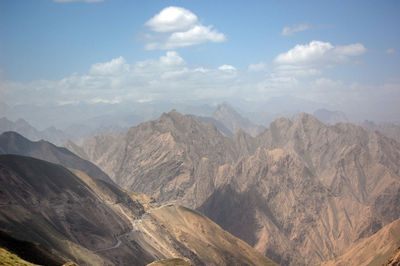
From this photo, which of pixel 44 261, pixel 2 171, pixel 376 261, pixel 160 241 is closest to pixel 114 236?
pixel 160 241

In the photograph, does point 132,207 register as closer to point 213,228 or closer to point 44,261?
point 213,228

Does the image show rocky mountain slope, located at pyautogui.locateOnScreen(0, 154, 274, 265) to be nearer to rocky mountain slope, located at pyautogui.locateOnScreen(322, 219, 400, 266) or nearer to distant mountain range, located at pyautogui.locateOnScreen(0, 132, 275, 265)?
distant mountain range, located at pyautogui.locateOnScreen(0, 132, 275, 265)

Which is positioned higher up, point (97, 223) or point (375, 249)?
point (97, 223)

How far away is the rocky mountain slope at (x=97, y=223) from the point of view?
113500mm

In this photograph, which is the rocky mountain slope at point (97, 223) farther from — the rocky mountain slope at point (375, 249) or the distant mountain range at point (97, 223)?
the rocky mountain slope at point (375, 249)

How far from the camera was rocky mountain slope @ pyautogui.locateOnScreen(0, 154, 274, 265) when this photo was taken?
11350cm

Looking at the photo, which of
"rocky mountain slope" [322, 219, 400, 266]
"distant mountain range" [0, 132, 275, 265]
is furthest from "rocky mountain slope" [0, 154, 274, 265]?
"rocky mountain slope" [322, 219, 400, 266]

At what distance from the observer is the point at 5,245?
57750 mm

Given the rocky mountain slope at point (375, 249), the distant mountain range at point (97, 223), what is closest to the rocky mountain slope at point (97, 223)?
the distant mountain range at point (97, 223)

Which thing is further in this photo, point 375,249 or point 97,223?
point 375,249

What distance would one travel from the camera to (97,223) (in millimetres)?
139000

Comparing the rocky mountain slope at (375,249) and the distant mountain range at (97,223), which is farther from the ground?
the distant mountain range at (97,223)

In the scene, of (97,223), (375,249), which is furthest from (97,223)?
(375,249)

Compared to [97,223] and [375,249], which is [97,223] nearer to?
[97,223]
